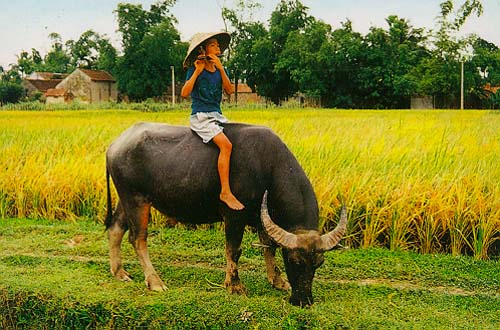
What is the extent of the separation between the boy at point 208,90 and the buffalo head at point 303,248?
344mm

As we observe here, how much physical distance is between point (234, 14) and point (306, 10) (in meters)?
5.05

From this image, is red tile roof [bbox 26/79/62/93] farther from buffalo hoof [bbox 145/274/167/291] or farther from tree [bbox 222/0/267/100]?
buffalo hoof [bbox 145/274/167/291]

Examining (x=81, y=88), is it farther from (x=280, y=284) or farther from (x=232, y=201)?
(x=232, y=201)

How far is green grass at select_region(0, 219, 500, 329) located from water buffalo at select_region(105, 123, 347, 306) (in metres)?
0.20

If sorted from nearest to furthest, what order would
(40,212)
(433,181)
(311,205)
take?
(311,205) < (433,181) < (40,212)

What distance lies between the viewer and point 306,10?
4225 cm

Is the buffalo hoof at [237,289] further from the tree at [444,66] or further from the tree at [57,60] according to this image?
the tree at [57,60]

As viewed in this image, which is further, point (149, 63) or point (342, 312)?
point (149, 63)

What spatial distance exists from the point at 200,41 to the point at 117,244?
1.64m

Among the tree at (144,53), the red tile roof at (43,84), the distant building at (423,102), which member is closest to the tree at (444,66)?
the distant building at (423,102)

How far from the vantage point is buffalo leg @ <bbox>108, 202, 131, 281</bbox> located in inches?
178

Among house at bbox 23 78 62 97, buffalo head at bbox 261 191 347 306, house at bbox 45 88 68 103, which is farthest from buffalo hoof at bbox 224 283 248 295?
house at bbox 23 78 62 97

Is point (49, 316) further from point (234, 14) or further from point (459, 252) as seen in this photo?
point (234, 14)

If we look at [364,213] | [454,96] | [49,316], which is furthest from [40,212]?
[454,96]
